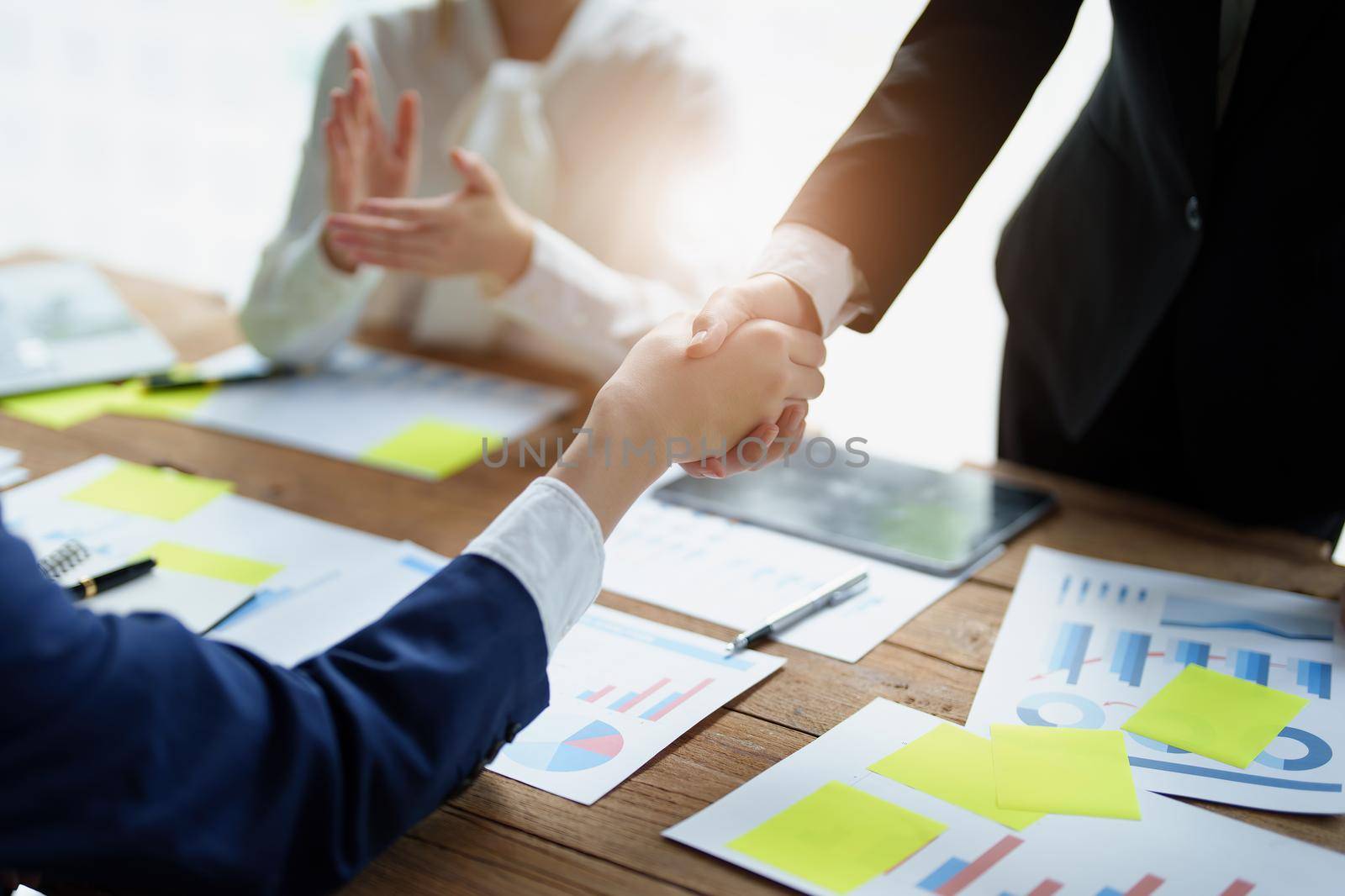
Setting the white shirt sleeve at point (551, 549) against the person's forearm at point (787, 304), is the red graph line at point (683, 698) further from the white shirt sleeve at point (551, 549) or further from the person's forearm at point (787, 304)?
the person's forearm at point (787, 304)

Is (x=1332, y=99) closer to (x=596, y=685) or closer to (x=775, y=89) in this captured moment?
(x=596, y=685)

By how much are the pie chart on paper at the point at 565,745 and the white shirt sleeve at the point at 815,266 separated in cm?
42

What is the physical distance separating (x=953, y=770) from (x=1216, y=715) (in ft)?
0.71

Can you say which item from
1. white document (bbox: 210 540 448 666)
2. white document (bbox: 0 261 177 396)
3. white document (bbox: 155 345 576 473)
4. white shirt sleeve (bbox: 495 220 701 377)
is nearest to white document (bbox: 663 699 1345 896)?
white document (bbox: 210 540 448 666)

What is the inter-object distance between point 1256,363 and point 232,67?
165 inches

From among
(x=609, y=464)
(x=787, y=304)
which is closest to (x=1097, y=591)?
(x=787, y=304)

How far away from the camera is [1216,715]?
81 centimetres

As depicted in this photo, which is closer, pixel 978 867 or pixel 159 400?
pixel 978 867

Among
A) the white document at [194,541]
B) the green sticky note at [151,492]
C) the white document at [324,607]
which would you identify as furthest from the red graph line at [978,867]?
the green sticky note at [151,492]

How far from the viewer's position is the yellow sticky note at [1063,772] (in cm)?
71

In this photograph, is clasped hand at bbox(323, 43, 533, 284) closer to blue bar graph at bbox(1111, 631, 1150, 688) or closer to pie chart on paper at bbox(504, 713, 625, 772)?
pie chart on paper at bbox(504, 713, 625, 772)

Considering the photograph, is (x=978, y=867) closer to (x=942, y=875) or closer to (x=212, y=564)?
(x=942, y=875)

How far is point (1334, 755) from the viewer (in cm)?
77

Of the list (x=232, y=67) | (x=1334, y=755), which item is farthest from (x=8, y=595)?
(x=232, y=67)
